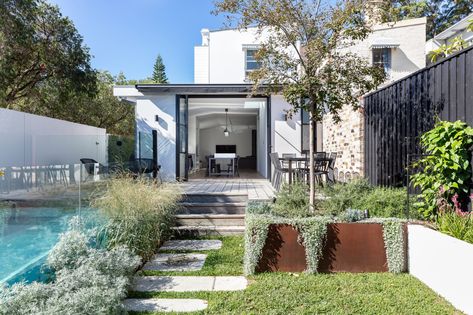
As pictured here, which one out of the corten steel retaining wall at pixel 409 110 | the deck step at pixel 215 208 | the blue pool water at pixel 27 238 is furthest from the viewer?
the deck step at pixel 215 208

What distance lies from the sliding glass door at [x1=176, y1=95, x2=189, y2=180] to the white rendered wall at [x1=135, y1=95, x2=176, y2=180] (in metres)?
0.12

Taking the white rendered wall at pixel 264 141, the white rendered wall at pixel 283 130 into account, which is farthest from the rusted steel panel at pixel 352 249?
the white rendered wall at pixel 264 141

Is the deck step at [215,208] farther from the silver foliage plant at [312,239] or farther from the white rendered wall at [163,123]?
the white rendered wall at [163,123]

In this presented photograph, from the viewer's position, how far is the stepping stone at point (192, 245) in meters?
4.75

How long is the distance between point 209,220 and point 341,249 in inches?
95.8

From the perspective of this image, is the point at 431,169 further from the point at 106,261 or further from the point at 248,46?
the point at 248,46

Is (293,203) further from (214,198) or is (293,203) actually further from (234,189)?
(234,189)

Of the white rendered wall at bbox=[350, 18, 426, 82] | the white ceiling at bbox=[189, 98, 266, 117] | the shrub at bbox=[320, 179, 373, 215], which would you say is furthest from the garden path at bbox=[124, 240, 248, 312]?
the white rendered wall at bbox=[350, 18, 426, 82]

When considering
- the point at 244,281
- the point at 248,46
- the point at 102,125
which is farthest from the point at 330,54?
the point at 102,125

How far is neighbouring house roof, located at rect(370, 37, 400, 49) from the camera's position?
42.5ft

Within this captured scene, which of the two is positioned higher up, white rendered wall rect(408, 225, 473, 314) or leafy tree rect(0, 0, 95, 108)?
leafy tree rect(0, 0, 95, 108)

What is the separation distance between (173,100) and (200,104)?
287cm

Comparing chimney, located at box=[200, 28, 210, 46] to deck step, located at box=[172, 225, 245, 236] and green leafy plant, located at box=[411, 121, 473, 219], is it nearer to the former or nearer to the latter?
deck step, located at box=[172, 225, 245, 236]

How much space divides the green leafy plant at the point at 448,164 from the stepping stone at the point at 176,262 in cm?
288
